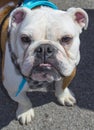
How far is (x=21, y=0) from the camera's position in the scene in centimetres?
221

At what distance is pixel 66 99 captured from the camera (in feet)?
7.77

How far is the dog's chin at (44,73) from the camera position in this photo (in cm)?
179

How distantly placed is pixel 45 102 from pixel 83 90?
257 millimetres

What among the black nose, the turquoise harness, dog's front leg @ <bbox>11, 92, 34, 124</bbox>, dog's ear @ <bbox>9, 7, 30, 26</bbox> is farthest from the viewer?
dog's front leg @ <bbox>11, 92, 34, 124</bbox>

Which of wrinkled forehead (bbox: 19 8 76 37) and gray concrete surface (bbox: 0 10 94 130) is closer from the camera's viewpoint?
wrinkled forehead (bbox: 19 8 76 37)

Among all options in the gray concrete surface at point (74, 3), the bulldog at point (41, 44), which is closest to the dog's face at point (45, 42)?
the bulldog at point (41, 44)

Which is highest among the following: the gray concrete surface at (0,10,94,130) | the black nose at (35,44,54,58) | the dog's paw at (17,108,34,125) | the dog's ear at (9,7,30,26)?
the dog's ear at (9,7,30,26)

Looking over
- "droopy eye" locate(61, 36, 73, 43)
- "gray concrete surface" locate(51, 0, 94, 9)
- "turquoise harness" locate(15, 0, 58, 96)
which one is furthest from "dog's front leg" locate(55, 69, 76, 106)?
"gray concrete surface" locate(51, 0, 94, 9)

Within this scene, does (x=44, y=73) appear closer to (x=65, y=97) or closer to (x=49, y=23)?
(x=49, y=23)

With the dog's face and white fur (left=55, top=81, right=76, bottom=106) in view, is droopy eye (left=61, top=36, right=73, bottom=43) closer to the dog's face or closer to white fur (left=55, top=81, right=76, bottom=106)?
the dog's face

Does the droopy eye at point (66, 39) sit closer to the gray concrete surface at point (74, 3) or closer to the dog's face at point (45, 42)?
the dog's face at point (45, 42)

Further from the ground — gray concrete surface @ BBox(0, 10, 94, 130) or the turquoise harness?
the turquoise harness

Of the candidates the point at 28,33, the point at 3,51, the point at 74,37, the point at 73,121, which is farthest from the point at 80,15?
the point at 73,121

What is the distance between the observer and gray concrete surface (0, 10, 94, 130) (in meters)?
2.27
